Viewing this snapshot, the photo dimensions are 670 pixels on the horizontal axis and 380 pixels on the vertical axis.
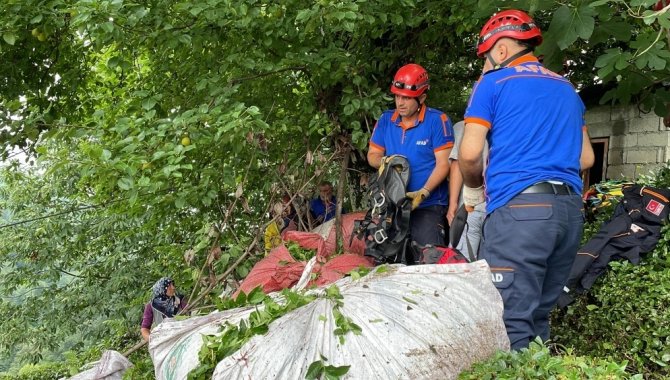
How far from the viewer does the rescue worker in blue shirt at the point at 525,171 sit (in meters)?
2.60

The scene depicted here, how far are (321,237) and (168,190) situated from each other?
1.08 meters

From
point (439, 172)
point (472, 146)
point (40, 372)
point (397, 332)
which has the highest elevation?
point (472, 146)

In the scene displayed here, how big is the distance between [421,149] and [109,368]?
2700mm

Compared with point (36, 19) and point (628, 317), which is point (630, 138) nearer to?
point (628, 317)

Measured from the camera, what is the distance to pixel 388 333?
218 centimetres

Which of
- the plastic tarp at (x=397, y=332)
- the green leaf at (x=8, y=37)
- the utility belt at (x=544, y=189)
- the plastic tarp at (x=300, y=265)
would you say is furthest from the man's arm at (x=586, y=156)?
the green leaf at (x=8, y=37)

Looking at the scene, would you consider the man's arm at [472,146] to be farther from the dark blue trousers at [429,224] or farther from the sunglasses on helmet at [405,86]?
the sunglasses on helmet at [405,86]

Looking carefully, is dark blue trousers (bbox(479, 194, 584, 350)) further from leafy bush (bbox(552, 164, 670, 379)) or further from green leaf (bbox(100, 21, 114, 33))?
green leaf (bbox(100, 21, 114, 33))

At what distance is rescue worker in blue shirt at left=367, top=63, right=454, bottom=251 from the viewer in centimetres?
391

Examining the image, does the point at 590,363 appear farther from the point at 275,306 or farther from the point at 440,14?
the point at 440,14

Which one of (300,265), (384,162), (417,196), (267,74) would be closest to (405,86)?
(384,162)

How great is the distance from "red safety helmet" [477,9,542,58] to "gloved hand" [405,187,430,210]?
45.9 inches

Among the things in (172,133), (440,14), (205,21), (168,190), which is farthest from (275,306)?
(440,14)

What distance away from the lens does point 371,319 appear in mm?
2221
